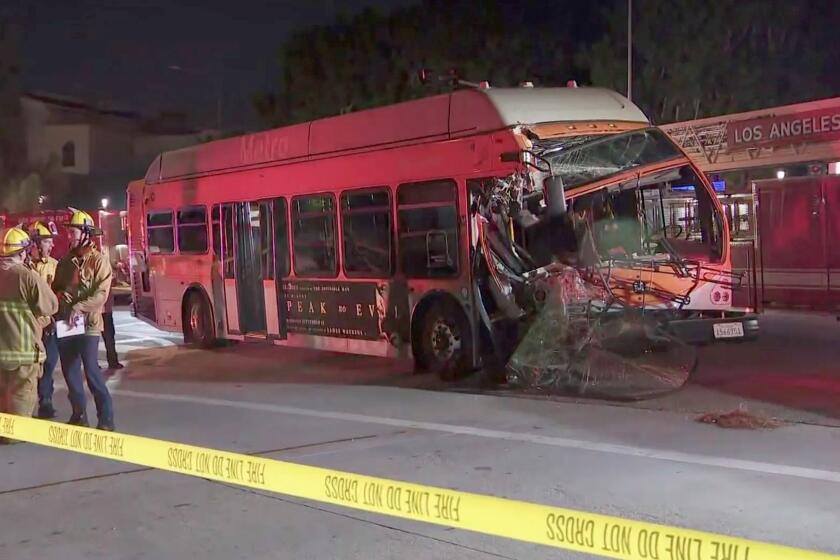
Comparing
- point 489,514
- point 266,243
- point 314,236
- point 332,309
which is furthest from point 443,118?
point 489,514

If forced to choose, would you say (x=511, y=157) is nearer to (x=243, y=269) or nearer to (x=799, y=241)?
(x=243, y=269)

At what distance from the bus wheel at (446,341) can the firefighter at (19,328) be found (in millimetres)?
4527

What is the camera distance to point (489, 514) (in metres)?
3.88

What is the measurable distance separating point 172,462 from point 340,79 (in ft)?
92.5

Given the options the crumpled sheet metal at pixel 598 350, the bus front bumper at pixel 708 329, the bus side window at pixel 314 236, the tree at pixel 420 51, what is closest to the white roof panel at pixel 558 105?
the crumpled sheet metal at pixel 598 350

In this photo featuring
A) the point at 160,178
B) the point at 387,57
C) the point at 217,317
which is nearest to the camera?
the point at 217,317

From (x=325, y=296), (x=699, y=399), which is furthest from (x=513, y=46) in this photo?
(x=699, y=399)

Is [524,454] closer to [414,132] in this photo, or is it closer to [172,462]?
[172,462]

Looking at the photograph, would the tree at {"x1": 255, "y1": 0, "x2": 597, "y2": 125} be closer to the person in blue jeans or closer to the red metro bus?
the red metro bus

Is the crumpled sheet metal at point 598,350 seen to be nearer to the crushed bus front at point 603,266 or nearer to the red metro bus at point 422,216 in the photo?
the crushed bus front at point 603,266

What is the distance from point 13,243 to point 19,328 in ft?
2.41

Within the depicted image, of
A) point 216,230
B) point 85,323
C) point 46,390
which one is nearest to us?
point 85,323

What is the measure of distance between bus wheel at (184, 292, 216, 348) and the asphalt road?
114 inches

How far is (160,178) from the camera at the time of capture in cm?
1622
